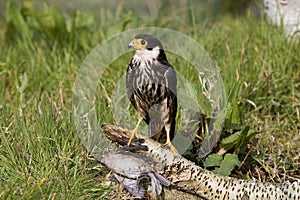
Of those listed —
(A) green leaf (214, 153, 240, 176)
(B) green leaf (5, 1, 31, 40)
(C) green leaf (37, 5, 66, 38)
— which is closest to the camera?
(A) green leaf (214, 153, 240, 176)

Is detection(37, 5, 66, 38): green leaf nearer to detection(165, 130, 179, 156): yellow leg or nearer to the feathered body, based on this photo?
the feathered body

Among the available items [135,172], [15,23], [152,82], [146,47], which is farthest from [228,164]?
[15,23]

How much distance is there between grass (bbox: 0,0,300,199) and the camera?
115 inches

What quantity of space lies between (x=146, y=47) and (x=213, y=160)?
0.75 meters

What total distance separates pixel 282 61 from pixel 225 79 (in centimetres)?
51

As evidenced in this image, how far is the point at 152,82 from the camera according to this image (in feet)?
9.43

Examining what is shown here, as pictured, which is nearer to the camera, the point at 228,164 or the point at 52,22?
the point at 228,164

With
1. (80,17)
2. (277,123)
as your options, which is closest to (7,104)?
(80,17)

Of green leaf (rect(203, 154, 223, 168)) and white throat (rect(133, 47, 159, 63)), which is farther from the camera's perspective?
green leaf (rect(203, 154, 223, 168))

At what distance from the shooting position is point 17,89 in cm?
404

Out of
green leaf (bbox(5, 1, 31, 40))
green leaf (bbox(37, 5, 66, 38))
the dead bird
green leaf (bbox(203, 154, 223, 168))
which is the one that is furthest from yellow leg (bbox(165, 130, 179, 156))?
green leaf (bbox(5, 1, 31, 40))

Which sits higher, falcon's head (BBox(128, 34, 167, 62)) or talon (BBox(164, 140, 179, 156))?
falcon's head (BBox(128, 34, 167, 62))

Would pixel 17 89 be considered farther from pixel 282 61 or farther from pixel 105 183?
pixel 282 61

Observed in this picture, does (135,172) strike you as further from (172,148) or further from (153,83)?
(153,83)
